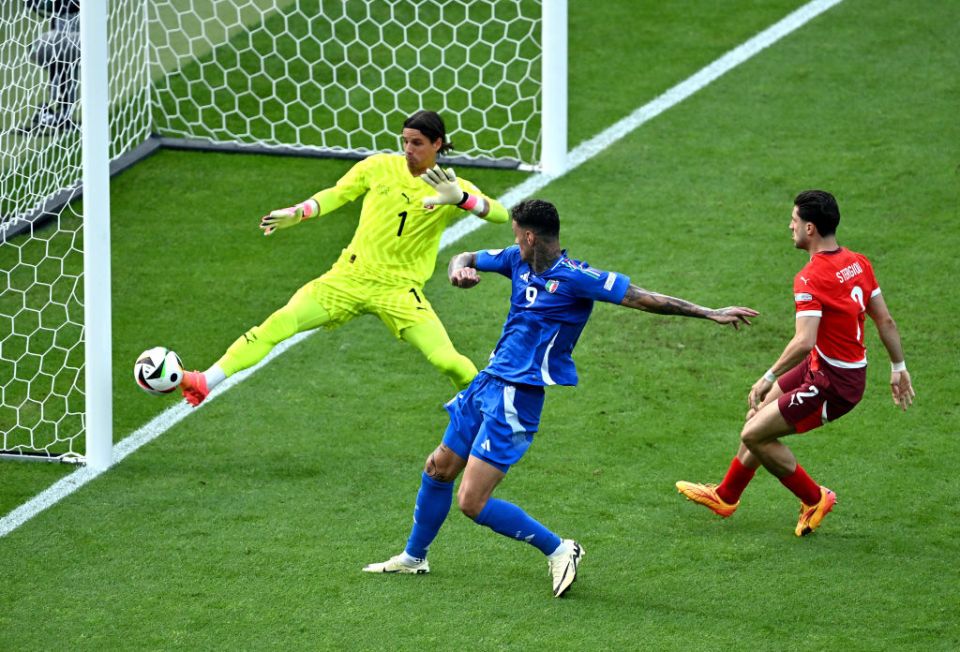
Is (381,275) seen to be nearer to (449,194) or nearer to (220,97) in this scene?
(449,194)

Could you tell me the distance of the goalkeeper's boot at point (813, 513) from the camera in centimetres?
729

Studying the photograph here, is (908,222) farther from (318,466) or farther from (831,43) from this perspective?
(318,466)

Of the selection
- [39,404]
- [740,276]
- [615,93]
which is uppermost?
[615,93]

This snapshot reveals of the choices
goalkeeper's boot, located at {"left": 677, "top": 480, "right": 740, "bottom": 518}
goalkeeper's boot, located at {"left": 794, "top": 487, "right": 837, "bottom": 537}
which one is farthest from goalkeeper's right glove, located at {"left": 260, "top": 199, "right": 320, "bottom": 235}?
goalkeeper's boot, located at {"left": 794, "top": 487, "right": 837, "bottom": 537}

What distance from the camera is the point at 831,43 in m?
13.4

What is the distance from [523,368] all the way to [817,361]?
1557 millimetres

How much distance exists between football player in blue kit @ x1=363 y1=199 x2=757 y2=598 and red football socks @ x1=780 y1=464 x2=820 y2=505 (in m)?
1.20

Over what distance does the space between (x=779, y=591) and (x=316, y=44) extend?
841 centimetres

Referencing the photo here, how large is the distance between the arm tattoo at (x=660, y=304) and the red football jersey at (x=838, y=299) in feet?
2.57

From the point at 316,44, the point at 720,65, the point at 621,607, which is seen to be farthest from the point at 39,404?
the point at 720,65

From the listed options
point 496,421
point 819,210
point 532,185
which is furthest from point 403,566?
point 532,185

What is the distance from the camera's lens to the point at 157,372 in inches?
304

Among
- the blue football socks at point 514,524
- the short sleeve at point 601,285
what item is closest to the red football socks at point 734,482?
the blue football socks at point 514,524

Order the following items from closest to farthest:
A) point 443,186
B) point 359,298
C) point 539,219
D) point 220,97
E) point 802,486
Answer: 1. point 539,219
2. point 443,186
3. point 802,486
4. point 359,298
5. point 220,97
